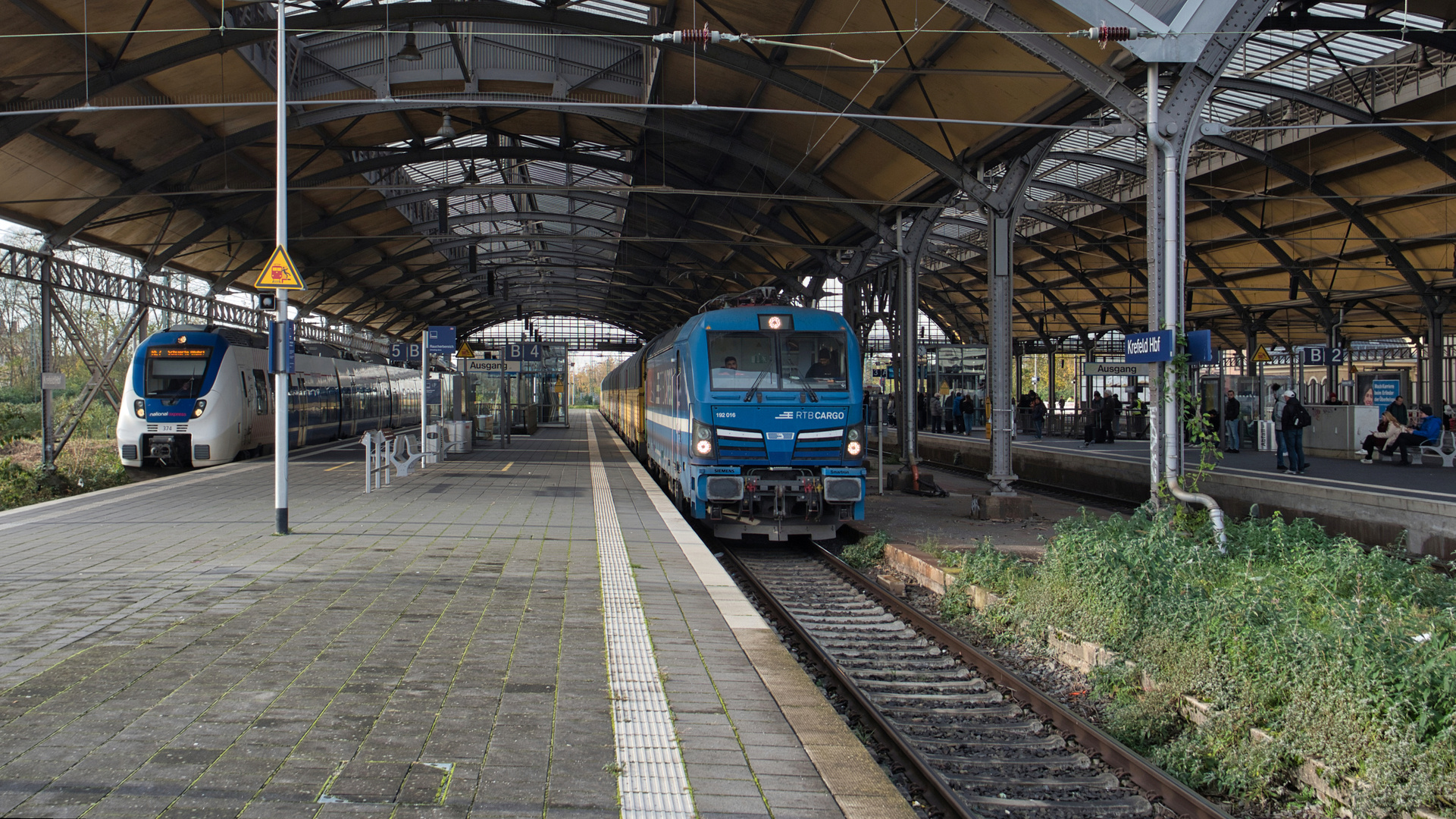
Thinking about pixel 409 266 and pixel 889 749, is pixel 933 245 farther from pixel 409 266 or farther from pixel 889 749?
pixel 889 749

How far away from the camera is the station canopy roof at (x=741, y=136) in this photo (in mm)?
15016

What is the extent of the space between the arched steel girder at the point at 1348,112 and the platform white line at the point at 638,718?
1674 cm

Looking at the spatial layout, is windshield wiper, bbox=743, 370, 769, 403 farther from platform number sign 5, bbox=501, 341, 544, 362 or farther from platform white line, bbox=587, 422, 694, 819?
platform number sign 5, bbox=501, 341, 544, 362

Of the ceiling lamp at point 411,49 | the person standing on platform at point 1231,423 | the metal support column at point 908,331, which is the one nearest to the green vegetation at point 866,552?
the metal support column at point 908,331

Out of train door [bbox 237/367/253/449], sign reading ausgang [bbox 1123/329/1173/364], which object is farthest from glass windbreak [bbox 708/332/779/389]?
train door [bbox 237/367/253/449]

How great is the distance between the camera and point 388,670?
16.9 ft

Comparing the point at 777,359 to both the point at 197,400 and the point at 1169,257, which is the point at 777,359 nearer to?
the point at 1169,257

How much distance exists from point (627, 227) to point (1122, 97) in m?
24.7

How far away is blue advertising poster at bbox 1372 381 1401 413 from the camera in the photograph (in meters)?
25.2

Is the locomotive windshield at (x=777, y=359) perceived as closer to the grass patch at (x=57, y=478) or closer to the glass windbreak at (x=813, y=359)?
the glass windbreak at (x=813, y=359)

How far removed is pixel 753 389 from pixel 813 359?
3.04 ft

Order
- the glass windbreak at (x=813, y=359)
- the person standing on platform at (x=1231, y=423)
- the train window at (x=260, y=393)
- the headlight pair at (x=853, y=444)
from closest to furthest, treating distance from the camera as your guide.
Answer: the headlight pair at (x=853, y=444) < the glass windbreak at (x=813, y=359) < the train window at (x=260, y=393) < the person standing on platform at (x=1231, y=423)

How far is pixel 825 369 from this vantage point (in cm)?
1208

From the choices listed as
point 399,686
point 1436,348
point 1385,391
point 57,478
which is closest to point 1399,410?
point 1385,391
